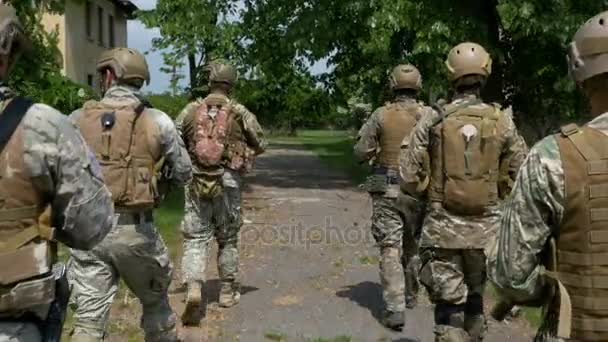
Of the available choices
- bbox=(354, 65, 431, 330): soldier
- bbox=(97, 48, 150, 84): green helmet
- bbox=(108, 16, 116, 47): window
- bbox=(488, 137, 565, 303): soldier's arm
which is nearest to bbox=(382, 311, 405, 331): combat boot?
bbox=(354, 65, 431, 330): soldier

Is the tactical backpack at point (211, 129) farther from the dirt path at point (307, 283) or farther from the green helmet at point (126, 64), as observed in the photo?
the green helmet at point (126, 64)

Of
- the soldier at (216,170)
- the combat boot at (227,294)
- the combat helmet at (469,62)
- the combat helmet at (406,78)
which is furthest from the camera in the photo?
the combat boot at (227,294)

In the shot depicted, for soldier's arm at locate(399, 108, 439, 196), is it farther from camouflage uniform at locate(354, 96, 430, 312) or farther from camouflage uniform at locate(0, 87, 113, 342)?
camouflage uniform at locate(0, 87, 113, 342)

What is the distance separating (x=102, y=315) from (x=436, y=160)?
2.18 m

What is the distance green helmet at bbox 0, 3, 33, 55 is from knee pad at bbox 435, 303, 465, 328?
3.32m

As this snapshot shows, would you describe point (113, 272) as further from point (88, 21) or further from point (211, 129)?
point (88, 21)

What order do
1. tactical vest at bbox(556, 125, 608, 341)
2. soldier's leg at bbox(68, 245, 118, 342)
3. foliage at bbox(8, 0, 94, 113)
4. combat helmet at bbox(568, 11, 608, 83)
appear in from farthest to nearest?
foliage at bbox(8, 0, 94, 113) < soldier's leg at bbox(68, 245, 118, 342) < combat helmet at bbox(568, 11, 608, 83) < tactical vest at bbox(556, 125, 608, 341)

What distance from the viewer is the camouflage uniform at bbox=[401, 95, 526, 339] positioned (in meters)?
5.75

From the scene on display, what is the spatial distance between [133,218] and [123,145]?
0.43 metres

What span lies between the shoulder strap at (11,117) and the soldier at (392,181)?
464 cm

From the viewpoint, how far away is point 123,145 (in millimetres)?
5629

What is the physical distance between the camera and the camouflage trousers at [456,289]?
5.77 meters

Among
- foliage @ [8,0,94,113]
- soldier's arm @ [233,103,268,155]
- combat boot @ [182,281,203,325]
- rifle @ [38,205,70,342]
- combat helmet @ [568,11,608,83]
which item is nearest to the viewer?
combat helmet @ [568,11,608,83]

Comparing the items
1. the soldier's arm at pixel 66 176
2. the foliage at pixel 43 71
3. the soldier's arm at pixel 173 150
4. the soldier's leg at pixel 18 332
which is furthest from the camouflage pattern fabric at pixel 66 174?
the foliage at pixel 43 71
